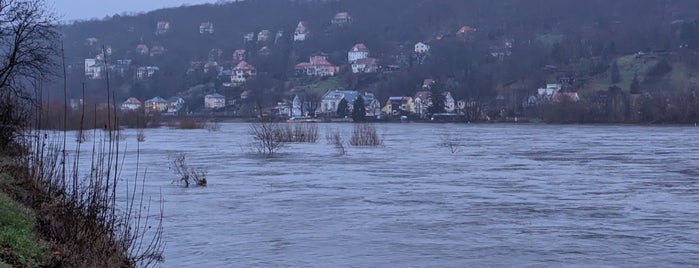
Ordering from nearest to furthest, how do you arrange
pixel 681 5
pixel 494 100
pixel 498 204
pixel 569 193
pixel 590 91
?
1. pixel 498 204
2. pixel 569 193
3. pixel 590 91
4. pixel 494 100
5. pixel 681 5

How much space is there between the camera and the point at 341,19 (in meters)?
196

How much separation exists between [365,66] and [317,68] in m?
7.45

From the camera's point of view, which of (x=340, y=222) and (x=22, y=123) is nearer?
(x=340, y=222)

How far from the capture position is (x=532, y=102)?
4321 inches

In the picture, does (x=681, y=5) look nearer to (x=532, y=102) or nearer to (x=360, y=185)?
(x=532, y=102)

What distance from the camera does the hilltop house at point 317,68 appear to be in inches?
6076

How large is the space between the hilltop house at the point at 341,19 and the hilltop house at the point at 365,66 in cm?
3259

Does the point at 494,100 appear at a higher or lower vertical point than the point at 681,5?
lower

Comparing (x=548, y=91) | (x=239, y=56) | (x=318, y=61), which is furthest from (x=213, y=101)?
(x=548, y=91)

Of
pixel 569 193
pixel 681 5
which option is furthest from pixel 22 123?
pixel 681 5

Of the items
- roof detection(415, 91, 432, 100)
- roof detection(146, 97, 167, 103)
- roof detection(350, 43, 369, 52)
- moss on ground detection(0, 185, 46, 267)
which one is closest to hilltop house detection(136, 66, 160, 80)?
roof detection(146, 97, 167, 103)

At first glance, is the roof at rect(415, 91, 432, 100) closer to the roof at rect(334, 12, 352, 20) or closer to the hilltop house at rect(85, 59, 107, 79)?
the hilltop house at rect(85, 59, 107, 79)

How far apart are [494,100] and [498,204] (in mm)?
99853

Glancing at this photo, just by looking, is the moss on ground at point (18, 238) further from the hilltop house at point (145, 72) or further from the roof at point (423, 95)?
the hilltop house at point (145, 72)
